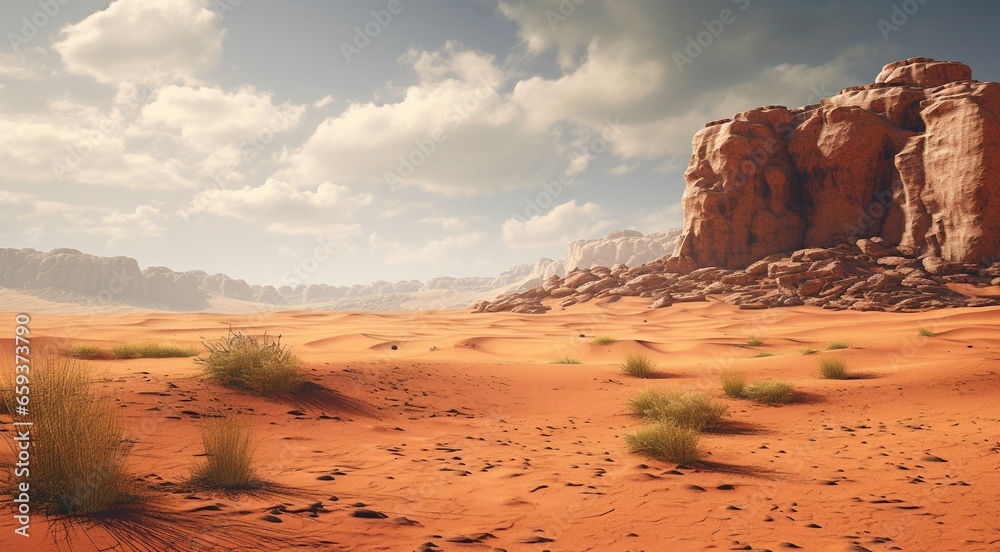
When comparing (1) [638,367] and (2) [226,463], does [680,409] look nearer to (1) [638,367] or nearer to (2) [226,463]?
(1) [638,367]

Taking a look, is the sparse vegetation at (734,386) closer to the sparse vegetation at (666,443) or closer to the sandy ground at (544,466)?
the sandy ground at (544,466)

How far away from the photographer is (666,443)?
5.30 meters

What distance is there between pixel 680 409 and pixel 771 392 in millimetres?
3177

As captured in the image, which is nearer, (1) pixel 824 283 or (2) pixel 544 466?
(2) pixel 544 466

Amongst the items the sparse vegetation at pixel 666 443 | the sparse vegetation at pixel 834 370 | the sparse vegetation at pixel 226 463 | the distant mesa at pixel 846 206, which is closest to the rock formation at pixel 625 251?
the distant mesa at pixel 846 206

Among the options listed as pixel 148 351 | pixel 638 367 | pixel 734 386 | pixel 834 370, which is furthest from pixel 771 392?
pixel 148 351

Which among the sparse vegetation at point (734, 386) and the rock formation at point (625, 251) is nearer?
the sparse vegetation at point (734, 386)

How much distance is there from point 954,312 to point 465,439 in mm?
27799

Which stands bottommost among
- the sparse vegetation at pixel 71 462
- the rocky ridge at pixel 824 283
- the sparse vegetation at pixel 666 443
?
the sparse vegetation at pixel 666 443

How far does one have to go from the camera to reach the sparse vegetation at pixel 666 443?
520 cm

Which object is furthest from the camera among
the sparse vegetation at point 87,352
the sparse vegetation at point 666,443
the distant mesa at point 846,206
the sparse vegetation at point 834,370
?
the distant mesa at point 846,206

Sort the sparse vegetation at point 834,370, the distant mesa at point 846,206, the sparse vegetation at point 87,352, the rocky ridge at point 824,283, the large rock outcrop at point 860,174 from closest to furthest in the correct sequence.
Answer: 1. the sparse vegetation at point 87,352
2. the sparse vegetation at point 834,370
3. the rocky ridge at point 824,283
4. the distant mesa at point 846,206
5. the large rock outcrop at point 860,174

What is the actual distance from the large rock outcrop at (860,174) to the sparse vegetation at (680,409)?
34767 millimetres

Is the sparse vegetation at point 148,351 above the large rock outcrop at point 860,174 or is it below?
below
